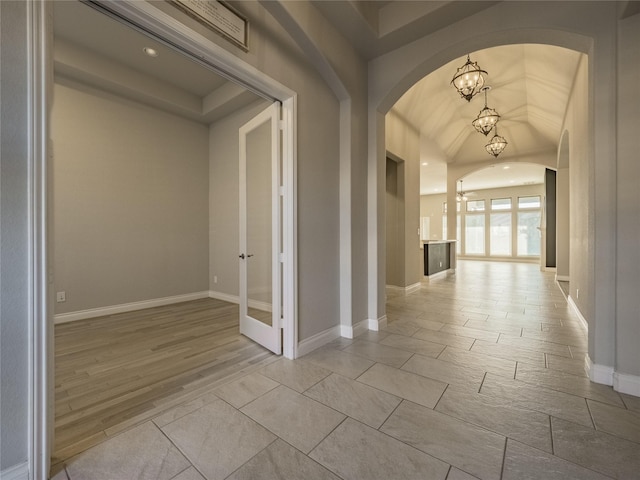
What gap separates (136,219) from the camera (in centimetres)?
448

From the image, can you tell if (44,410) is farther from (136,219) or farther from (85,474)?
(136,219)

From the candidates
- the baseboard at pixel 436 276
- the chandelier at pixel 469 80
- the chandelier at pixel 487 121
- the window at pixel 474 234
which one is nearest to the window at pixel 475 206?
the window at pixel 474 234

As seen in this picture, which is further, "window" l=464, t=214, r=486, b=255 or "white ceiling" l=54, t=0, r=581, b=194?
"window" l=464, t=214, r=486, b=255

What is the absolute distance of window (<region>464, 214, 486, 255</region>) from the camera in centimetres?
1397

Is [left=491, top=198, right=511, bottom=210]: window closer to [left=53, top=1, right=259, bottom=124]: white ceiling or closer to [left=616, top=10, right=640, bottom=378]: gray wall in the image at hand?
[left=616, top=10, right=640, bottom=378]: gray wall

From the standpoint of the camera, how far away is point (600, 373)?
2131mm

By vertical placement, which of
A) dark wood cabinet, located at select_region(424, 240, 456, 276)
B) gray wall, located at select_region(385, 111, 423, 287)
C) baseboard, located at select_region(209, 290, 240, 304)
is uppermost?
gray wall, located at select_region(385, 111, 423, 287)

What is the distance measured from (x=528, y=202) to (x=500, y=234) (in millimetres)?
1823

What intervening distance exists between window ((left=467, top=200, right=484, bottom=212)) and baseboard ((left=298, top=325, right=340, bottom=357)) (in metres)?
13.7

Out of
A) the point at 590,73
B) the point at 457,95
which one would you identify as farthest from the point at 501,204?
the point at 590,73

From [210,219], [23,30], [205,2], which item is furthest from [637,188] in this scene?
[210,219]

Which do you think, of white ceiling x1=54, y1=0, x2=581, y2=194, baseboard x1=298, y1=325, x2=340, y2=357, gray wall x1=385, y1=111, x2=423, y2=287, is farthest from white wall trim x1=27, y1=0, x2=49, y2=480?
gray wall x1=385, y1=111, x2=423, y2=287

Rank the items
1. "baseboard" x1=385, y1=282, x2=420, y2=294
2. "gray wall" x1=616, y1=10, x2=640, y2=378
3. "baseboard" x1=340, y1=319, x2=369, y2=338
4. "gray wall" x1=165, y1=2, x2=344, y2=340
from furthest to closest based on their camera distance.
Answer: "baseboard" x1=385, y1=282, x2=420, y2=294, "baseboard" x1=340, y1=319, x2=369, y2=338, "gray wall" x1=165, y1=2, x2=344, y2=340, "gray wall" x1=616, y1=10, x2=640, y2=378

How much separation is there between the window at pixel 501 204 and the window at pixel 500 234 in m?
0.33
